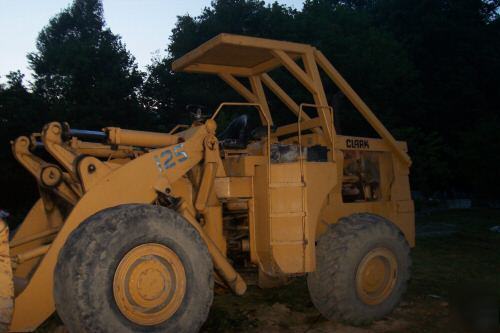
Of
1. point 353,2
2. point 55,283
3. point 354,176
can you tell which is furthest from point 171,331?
point 353,2

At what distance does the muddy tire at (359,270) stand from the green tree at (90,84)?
17.7 meters

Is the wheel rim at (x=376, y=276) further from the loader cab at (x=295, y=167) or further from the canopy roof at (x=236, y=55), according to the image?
the canopy roof at (x=236, y=55)

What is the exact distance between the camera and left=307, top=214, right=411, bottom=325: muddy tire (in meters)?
5.79

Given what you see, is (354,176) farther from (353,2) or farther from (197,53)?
(353,2)

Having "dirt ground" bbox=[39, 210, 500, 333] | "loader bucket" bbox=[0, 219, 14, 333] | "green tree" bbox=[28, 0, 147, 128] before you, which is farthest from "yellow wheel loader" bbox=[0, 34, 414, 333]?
"green tree" bbox=[28, 0, 147, 128]

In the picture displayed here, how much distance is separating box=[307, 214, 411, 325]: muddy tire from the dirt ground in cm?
20

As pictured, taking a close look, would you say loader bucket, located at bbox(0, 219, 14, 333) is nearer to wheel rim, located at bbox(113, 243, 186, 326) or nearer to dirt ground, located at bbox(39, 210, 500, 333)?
wheel rim, located at bbox(113, 243, 186, 326)

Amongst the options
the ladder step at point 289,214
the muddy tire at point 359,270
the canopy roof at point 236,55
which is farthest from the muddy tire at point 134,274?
the canopy roof at point 236,55

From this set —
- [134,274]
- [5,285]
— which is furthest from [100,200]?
[5,285]

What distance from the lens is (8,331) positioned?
4223 millimetres

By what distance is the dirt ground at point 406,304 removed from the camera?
5852 mm

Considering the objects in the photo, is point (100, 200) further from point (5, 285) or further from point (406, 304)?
point (406, 304)

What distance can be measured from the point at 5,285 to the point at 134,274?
0.93 metres

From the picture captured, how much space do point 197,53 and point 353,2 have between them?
47185mm
